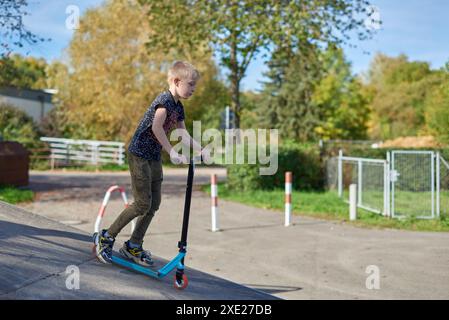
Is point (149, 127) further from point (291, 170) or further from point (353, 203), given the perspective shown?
point (291, 170)

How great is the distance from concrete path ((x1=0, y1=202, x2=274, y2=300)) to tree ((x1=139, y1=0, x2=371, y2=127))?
14.3 meters

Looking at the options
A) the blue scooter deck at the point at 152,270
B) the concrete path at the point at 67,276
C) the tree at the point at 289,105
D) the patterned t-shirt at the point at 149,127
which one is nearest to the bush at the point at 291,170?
the concrete path at the point at 67,276

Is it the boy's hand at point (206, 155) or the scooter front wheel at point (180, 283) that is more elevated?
the boy's hand at point (206, 155)

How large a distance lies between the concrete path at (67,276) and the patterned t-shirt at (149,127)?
1115mm

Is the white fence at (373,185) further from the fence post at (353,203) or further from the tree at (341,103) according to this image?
the tree at (341,103)

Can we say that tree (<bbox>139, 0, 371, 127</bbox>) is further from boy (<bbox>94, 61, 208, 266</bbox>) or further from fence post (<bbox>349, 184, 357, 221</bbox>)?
boy (<bbox>94, 61, 208, 266</bbox>)

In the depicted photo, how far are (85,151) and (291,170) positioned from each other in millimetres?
17932

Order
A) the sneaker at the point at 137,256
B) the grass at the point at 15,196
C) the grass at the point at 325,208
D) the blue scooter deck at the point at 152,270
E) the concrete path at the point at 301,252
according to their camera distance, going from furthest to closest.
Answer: the grass at the point at 15,196 < the grass at the point at 325,208 < the concrete path at the point at 301,252 < the sneaker at the point at 137,256 < the blue scooter deck at the point at 152,270

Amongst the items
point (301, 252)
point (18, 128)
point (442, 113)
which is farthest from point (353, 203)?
point (18, 128)

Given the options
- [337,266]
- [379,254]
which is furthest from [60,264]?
[379,254]

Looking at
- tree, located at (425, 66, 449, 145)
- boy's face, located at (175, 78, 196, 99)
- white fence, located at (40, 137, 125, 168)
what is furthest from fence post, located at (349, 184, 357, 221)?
white fence, located at (40, 137, 125, 168)

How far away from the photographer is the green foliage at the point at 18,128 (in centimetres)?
3033
